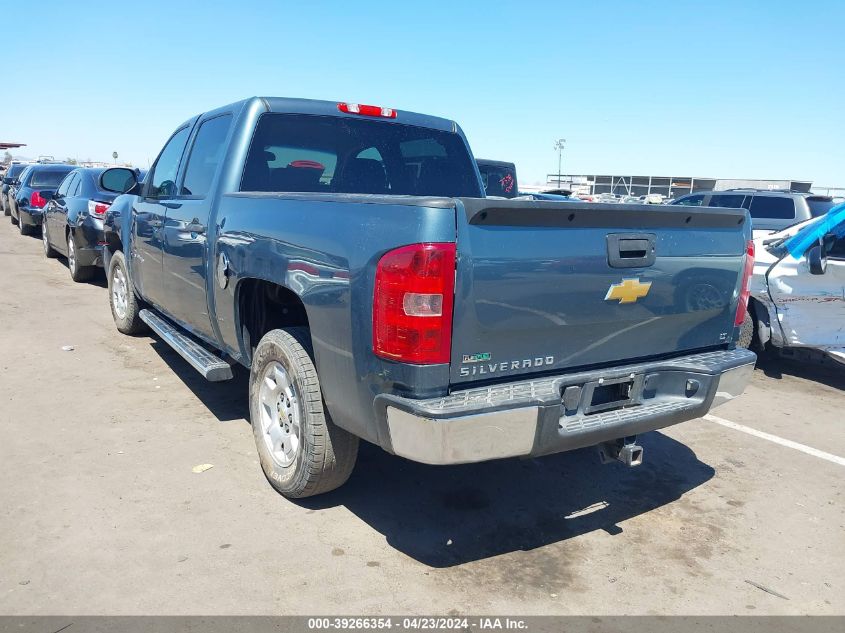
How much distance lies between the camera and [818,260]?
5.97 meters

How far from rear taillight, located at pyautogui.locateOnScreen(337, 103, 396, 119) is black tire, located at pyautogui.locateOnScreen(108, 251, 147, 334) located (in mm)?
3159

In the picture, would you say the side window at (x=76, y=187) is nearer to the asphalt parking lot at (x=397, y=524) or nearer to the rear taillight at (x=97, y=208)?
the rear taillight at (x=97, y=208)

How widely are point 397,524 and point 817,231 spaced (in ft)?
15.7

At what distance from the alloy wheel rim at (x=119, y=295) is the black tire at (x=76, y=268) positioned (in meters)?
3.44

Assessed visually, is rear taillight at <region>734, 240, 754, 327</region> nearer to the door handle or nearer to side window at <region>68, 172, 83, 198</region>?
the door handle

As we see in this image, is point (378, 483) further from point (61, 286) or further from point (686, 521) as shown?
point (61, 286)

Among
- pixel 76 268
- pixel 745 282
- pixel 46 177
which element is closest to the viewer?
pixel 745 282

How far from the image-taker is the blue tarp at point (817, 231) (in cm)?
591

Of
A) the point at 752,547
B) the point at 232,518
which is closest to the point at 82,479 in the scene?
the point at 232,518

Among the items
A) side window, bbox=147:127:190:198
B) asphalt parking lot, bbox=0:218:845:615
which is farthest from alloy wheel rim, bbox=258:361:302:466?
side window, bbox=147:127:190:198

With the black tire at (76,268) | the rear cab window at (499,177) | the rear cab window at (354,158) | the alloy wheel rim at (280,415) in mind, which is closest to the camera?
the alloy wheel rim at (280,415)

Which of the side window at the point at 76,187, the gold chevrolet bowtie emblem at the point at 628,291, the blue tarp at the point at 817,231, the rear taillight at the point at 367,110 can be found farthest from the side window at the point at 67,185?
the gold chevrolet bowtie emblem at the point at 628,291

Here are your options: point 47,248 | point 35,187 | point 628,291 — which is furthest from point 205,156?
point 35,187

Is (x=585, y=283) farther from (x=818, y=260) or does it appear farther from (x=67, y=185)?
(x=67, y=185)
